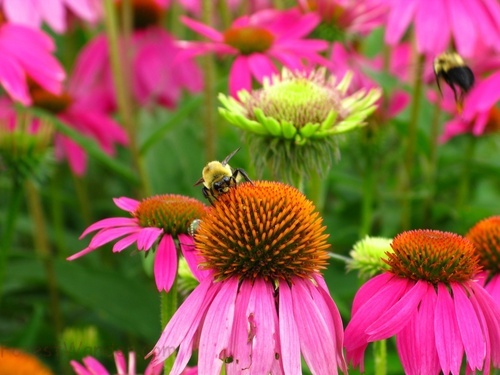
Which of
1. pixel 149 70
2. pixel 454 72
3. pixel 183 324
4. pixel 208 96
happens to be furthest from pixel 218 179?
pixel 149 70

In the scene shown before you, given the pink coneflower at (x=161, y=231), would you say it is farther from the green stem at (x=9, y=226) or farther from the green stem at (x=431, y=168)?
the green stem at (x=431, y=168)

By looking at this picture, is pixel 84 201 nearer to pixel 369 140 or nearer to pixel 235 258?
pixel 369 140

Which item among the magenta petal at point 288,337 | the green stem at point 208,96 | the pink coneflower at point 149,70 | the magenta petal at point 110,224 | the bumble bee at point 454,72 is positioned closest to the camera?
the magenta petal at point 288,337

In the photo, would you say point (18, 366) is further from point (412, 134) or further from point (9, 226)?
point (412, 134)

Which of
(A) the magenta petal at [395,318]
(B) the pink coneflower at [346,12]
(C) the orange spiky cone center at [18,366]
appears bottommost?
(C) the orange spiky cone center at [18,366]

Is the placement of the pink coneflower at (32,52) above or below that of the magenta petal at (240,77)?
above

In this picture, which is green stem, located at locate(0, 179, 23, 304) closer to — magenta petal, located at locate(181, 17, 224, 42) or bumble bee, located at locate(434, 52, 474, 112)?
magenta petal, located at locate(181, 17, 224, 42)

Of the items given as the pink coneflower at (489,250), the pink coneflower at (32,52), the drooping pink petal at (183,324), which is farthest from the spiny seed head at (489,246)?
the pink coneflower at (32,52)
